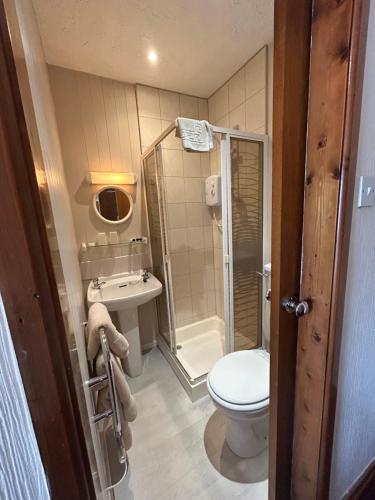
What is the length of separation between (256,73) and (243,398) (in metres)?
2.14

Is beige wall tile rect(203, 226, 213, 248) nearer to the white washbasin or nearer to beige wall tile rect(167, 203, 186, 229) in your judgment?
beige wall tile rect(167, 203, 186, 229)

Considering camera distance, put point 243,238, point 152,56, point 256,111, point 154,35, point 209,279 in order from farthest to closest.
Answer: point 209,279
point 243,238
point 256,111
point 152,56
point 154,35

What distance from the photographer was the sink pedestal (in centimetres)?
192

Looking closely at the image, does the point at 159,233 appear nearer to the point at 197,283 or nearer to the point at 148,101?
the point at 197,283

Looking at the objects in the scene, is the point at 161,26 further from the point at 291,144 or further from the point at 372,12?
the point at 291,144

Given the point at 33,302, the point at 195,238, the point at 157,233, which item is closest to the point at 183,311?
the point at 195,238

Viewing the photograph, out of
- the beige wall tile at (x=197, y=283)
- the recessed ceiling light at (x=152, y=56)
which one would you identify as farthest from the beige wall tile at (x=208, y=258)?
the recessed ceiling light at (x=152, y=56)

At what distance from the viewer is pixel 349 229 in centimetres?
68

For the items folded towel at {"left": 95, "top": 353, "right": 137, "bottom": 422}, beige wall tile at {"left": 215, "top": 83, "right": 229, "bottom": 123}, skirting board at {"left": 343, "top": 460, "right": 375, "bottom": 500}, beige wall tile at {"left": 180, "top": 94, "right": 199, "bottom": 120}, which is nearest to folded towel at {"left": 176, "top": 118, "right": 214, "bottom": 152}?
beige wall tile at {"left": 215, "top": 83, "right": 229, "bottom": 123}

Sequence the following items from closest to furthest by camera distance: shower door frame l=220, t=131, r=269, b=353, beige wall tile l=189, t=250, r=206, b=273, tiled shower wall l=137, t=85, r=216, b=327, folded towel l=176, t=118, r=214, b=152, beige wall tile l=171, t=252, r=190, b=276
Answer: folded towel l=176, t=118, r=214, b=152 → shower door frame l=220, t=131, r=269, b=353 → tiled shower wall l=137, t=85, r=216, b=327 → beige wall tile l=171, t=252, r=190, b=276 → beige wall tile l=189, t=250, r=206, b=273

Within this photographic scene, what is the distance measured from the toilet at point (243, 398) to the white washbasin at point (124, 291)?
2.55ft

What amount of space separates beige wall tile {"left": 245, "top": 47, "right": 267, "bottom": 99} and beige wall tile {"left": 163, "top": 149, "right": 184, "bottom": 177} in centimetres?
75

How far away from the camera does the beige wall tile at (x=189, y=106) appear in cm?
211

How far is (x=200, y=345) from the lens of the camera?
90.2 inches
